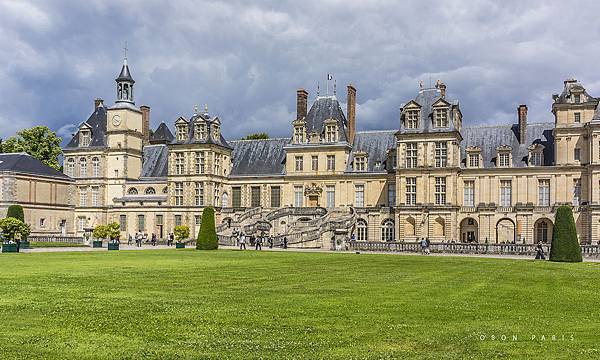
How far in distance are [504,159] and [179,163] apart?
92.8 feet

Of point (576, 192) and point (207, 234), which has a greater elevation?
point (576, 192)

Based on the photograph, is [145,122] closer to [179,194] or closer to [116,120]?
[116,120]

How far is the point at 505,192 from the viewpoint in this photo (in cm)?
5519

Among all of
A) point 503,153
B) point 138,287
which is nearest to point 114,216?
Answer: point 503,153


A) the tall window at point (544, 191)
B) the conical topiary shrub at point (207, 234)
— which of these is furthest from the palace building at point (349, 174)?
the conical topiary shrub at point (207, 234)

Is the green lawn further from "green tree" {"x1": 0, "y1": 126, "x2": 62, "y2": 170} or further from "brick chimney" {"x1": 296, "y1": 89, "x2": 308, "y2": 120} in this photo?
"green tree" {"x1": 0, "y1": 126, "x2": 62, "y2": 170}

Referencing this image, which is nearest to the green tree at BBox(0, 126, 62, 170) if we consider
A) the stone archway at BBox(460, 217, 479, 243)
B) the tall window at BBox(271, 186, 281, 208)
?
the tall window at BBox(271, 186, 281, 208)

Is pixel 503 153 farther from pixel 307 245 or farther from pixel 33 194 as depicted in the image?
pixel 33 194

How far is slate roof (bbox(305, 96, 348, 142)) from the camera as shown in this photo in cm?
6150

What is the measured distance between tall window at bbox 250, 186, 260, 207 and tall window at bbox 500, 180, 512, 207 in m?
21.3

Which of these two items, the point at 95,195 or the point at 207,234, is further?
the point at 95,195

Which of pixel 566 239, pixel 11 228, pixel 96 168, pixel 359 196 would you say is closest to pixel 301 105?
pixel 359 196

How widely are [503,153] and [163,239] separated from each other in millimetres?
29914

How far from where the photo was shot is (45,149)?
243ft
